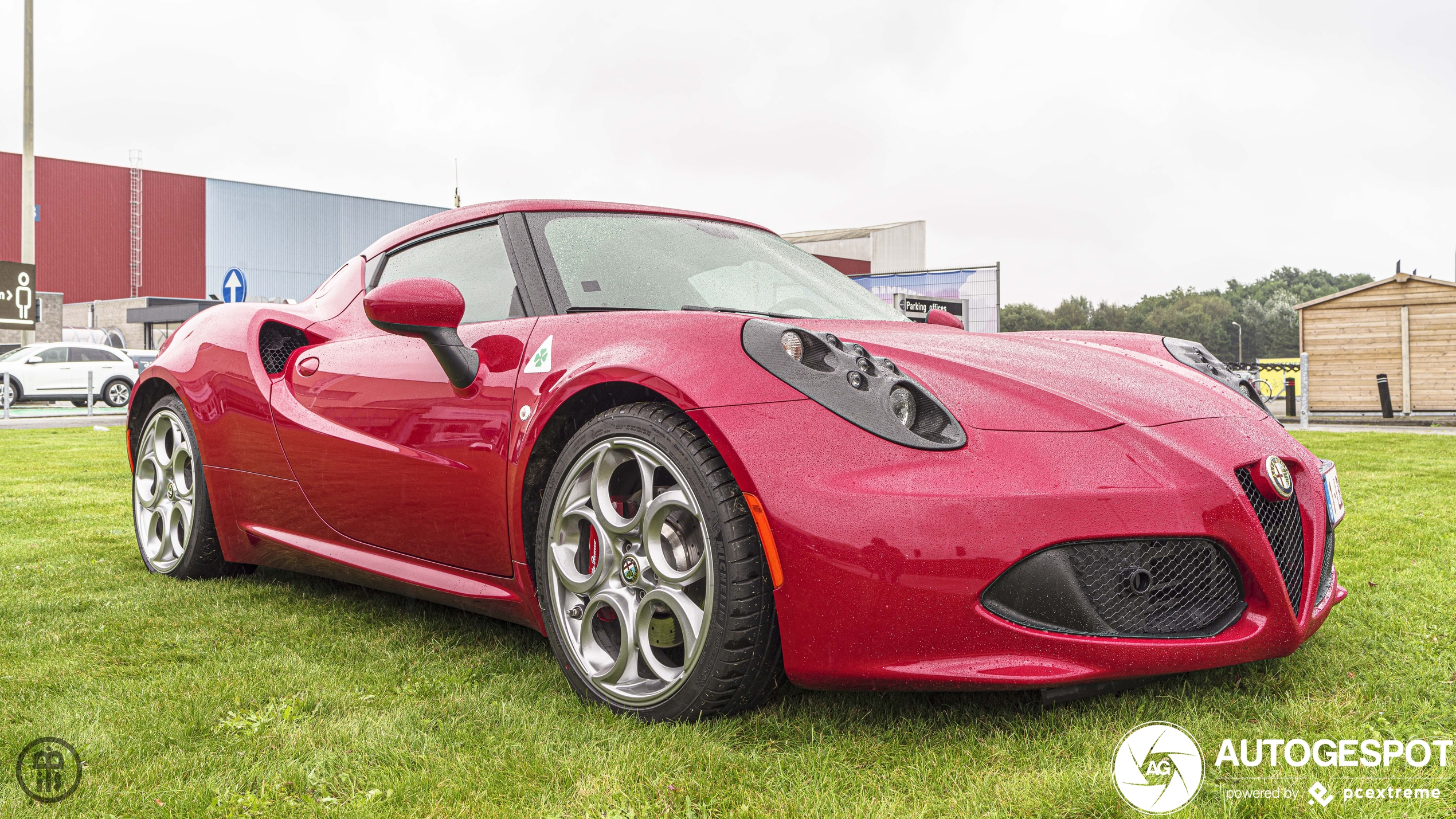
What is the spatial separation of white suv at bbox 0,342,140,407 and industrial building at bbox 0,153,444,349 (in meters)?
19.3

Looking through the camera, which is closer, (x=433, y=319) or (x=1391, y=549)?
(x=433, y=319)

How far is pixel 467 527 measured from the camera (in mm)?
2598

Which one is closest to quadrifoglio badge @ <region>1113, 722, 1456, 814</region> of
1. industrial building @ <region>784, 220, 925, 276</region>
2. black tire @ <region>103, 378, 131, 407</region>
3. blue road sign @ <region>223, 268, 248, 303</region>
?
blue road sign @ <region>223, 268, 248, 303</region>

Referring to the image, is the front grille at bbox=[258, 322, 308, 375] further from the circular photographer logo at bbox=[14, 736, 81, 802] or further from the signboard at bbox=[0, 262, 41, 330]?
the signboard at bbox=[0, 262, 41, 330]

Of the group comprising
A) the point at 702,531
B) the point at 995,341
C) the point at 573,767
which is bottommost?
the point at 573,767

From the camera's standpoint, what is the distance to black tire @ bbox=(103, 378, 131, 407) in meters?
19.9

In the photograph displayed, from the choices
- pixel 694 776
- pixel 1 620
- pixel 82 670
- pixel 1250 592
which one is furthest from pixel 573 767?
pixel 1 620

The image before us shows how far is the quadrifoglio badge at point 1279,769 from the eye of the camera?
5.59 ft

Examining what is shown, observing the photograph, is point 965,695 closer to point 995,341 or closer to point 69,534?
point 995,341

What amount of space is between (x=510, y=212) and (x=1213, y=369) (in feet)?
6.68

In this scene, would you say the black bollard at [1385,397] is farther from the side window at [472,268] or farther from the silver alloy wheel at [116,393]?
the silver alloy wheel at [116,393]

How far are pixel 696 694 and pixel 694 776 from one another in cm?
22

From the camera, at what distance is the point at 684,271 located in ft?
9.23

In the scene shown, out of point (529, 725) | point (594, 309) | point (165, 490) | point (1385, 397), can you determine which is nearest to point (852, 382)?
point (594, 309)
